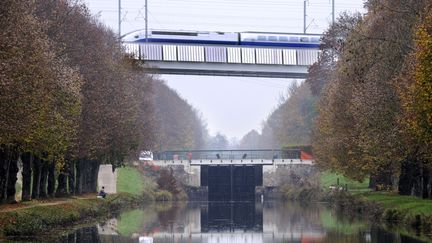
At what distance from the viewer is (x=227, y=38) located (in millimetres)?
99188

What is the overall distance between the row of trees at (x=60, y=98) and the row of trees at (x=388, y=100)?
15.0 metres

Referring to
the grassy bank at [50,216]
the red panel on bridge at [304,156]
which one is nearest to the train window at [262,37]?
the red panel on bridge at [304,156]

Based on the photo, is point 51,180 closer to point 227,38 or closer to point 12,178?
point 12,178

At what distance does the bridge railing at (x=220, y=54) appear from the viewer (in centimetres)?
9606

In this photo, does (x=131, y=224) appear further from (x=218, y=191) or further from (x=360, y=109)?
(x=218, y=191)

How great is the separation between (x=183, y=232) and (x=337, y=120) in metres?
22.6

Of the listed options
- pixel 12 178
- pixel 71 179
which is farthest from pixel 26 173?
pixel 71 179

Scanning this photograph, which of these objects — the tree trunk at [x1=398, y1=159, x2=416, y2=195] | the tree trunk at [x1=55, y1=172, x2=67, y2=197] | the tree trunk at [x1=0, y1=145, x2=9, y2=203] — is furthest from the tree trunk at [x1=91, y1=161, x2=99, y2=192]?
the tree trunk at [x1=0, y1=145, x2=9, y2=203]

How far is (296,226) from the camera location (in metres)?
55.2

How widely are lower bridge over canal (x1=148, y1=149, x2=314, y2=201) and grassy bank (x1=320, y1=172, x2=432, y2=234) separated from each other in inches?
1227

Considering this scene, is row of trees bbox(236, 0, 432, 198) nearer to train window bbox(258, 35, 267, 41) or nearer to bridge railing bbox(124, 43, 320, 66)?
bridge railing bbox(124, 43, 320, 66)

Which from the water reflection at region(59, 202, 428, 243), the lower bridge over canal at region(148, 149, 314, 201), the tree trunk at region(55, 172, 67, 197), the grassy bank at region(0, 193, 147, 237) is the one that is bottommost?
the water reflection at region(59, 202, 428, 243)

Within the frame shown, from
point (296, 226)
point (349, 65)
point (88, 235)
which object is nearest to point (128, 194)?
point (349, 65)

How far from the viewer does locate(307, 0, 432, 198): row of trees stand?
42.9m
